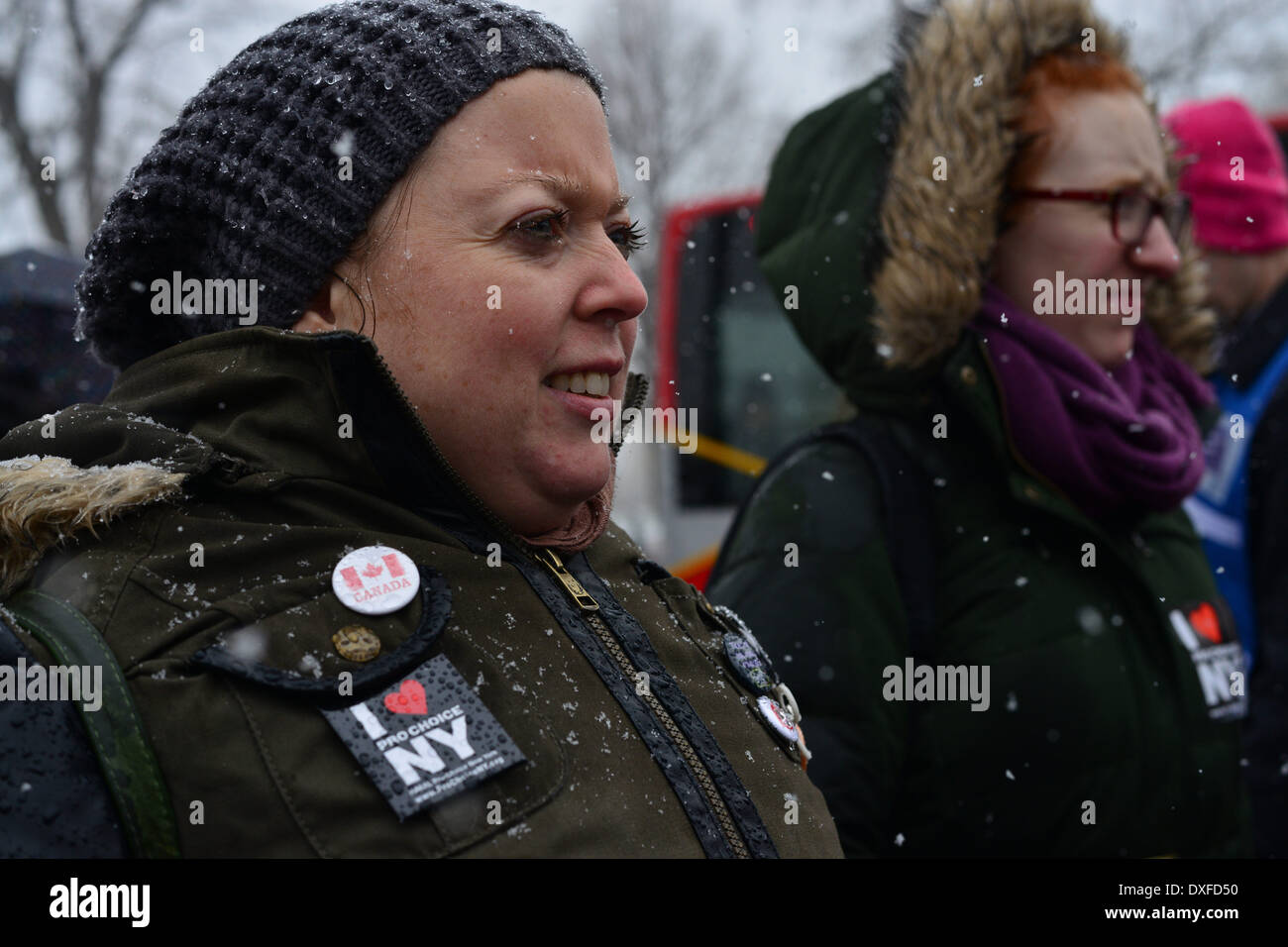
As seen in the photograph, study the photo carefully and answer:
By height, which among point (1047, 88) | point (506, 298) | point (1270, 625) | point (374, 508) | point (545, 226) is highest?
point (1047, 88)

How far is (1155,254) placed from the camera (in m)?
2.76

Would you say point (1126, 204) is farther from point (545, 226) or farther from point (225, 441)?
point (225, 441)

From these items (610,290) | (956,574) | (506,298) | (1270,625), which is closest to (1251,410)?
(1270,625)

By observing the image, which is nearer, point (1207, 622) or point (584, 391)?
point (584, 391)

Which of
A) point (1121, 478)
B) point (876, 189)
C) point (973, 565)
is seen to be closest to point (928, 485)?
point (973, 565)

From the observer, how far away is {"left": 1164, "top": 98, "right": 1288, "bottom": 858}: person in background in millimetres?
3021

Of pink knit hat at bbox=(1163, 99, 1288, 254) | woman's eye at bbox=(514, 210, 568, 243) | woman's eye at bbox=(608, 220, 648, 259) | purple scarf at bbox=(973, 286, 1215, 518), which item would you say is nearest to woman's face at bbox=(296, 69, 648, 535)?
woman's eye at bbox=(514, 210, 568, 243)

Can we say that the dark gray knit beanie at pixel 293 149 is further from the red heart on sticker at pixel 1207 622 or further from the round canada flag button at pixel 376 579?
the red heart on sticker at pixel 1207 622

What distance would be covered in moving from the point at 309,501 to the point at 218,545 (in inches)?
5.2

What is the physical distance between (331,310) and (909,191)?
1.49 meters

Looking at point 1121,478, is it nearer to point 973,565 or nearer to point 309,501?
point 973,565

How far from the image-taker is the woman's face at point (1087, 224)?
2721mm

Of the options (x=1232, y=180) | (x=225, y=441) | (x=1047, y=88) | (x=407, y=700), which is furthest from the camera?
(x=1232, y=180)

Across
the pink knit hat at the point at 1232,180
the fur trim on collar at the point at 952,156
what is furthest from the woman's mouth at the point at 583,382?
the pink knit hat at the point at 1232,180
